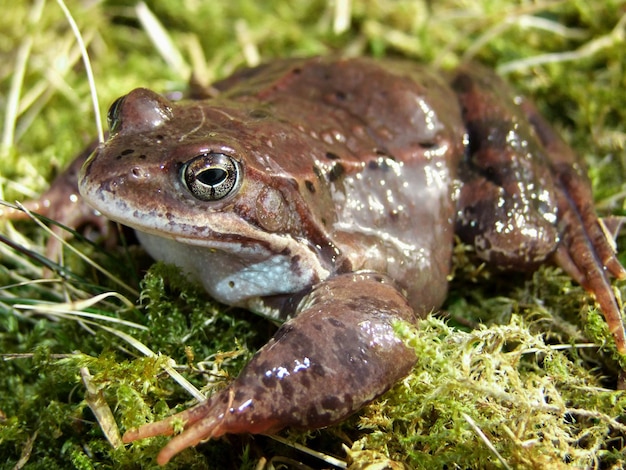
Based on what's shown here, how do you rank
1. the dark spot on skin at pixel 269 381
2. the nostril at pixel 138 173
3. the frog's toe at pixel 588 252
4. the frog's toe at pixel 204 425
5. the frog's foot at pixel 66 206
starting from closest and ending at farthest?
the frog's toe at pixel 204 425 < the dark spot on skin at pixel 269 381 < the nostril at pixel 138 173 < the frog's toe at pixel 588 252 < the frog's foot at pixel 66 206

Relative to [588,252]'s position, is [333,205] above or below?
above

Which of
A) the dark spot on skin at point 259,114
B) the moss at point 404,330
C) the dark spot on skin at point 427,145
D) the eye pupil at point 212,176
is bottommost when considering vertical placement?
the moss at point 404,330

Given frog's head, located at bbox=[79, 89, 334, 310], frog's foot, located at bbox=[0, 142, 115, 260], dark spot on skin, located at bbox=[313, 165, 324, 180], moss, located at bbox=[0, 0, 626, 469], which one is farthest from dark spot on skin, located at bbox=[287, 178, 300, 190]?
frog's foot, located at bbox=[0, 142, 115, 260]

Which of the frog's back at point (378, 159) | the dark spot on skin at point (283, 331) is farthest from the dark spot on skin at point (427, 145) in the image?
the dark spot on skin at point (283, 331)

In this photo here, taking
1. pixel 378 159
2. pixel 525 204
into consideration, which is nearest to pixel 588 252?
pixel 525 204

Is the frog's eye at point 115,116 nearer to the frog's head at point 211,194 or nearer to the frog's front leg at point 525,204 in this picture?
the frog's head at point 211,194

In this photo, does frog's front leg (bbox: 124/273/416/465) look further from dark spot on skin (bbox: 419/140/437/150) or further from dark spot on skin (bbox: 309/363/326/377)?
dark spot on skin (bbox: 419/140/437/150)

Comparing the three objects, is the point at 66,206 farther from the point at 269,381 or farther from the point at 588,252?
the point at 588,252
